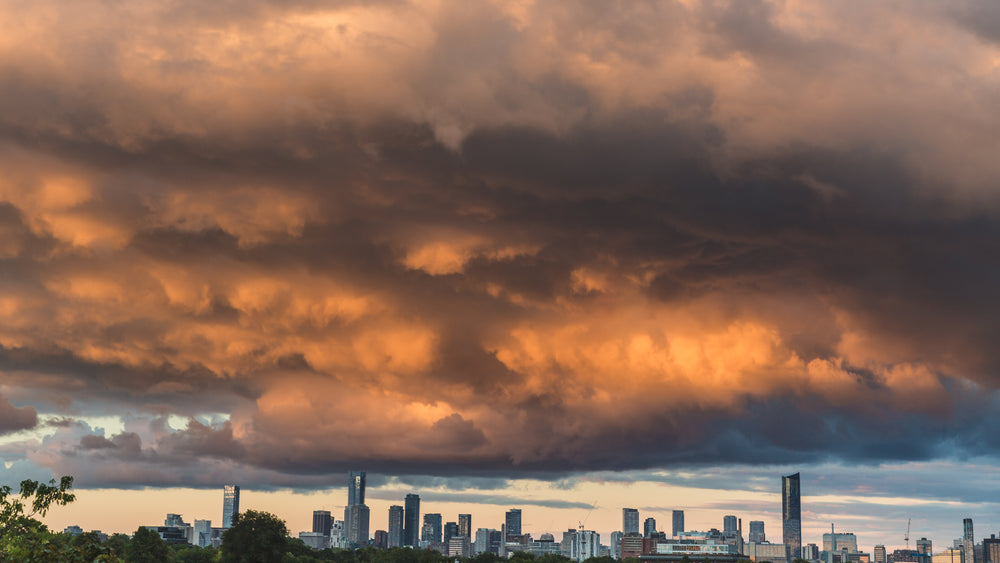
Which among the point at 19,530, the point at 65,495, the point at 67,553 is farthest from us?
the point at 19,530

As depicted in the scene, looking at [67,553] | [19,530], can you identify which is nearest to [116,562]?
[67,553]

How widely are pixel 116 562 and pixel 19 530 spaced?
51.1 metres

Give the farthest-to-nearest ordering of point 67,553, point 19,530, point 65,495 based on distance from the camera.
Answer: point 19,530
point 65,495
point 67,553

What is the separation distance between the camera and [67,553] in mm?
50000

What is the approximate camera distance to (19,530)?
94375 mm

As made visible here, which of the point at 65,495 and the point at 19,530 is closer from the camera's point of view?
the point at 65,495

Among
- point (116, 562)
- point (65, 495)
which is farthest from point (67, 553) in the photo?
point (65, 495)

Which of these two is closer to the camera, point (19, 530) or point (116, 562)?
point (116, 562)

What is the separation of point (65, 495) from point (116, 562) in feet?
97.6

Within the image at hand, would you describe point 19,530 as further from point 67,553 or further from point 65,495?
point 67,553

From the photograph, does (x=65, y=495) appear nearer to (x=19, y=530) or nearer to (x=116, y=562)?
(x=19, y=530)

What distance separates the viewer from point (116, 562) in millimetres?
50156

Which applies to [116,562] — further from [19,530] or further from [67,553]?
[19,530]

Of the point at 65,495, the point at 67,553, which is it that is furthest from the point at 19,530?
the point at 67,553
